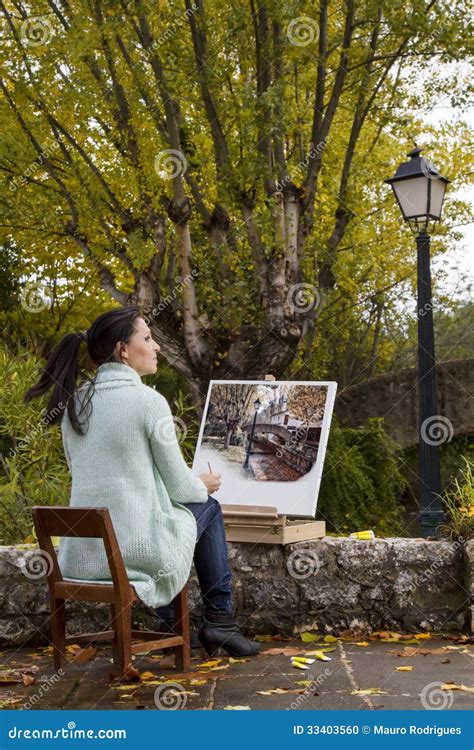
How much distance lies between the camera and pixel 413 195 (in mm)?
7637

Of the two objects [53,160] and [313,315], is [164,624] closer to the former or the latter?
[313,315]

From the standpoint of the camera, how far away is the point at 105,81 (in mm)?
8219

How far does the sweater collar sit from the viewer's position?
4148 millimetres

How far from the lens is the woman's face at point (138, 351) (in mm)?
4234

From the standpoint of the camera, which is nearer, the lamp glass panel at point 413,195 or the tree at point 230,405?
the tree at point 230,405

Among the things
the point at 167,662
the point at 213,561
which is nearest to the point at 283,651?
the point at 167,662

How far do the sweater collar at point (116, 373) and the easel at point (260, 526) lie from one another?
4.11 feet

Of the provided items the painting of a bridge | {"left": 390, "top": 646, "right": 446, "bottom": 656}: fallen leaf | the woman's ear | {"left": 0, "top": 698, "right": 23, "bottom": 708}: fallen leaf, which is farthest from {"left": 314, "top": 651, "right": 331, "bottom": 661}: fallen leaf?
the woman's ear

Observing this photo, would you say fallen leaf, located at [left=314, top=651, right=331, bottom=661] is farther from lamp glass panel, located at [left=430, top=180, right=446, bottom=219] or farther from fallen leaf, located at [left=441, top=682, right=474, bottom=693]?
lamp glass panel, located at [left=430, top=180, right=446, bottom=219]

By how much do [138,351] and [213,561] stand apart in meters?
1.03

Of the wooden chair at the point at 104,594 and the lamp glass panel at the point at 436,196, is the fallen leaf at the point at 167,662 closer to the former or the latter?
the wooden chair at the point at 104,594

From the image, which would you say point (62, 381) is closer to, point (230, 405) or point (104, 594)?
point (104, 594)

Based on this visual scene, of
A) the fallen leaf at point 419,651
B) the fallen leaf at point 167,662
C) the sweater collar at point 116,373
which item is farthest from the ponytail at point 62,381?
the fallen leaf at point 419,651

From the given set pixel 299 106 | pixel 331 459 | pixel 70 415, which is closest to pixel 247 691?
pixel 70 415
